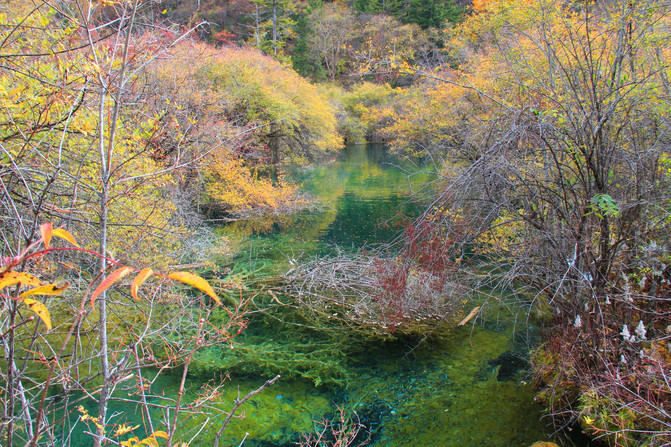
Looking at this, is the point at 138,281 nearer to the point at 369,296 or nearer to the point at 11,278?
the point at 11,278

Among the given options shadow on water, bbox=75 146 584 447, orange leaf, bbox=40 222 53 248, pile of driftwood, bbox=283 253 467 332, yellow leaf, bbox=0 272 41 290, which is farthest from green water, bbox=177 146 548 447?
orange leaf, bbox=40 222 53 248

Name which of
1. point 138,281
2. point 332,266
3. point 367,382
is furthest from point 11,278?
point 332,266

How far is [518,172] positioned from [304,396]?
170 inches

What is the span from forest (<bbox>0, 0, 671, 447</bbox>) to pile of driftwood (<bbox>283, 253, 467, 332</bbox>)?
6cm

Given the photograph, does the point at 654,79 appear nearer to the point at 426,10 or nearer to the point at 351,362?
the point at 351,362

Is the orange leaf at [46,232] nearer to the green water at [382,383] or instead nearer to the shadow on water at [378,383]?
the green water at [382,383]

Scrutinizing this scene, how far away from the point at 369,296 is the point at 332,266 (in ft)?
4.08

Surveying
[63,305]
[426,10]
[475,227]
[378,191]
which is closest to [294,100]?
[378,191]

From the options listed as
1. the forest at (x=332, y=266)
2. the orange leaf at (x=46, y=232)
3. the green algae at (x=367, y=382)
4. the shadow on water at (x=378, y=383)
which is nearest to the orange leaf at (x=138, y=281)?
the forest at (x=332, y=266)

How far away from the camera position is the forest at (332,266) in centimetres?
245

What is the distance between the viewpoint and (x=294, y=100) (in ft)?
78.0

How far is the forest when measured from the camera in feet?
8.02

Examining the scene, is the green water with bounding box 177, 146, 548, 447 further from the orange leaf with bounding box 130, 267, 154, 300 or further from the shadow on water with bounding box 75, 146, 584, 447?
the orange leaf with bounding box 130, 267, 154, 300

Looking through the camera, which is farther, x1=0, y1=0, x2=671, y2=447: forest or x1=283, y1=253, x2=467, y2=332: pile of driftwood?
x1=283, y1=253, x2=467, y2=332: pile of driftwood
